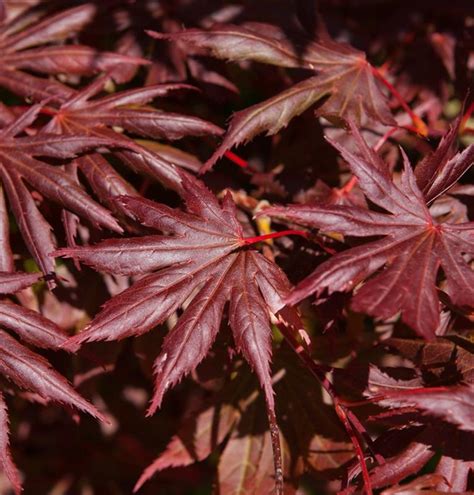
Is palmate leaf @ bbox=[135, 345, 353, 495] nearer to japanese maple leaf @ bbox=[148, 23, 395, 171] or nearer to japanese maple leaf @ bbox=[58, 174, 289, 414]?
japanese maple leaf @ bbox=[58, 174, 289, 414]

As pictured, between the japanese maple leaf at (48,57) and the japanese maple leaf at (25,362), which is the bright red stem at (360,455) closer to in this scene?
the japanese maple leaf at (25,362)

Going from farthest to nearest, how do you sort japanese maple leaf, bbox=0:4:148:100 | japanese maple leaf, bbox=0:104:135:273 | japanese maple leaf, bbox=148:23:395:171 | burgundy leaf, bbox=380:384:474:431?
japanese maple leaf, bbox=0:4:148:100, japanese maple leaf, bbox=148:23:395:171, japanese maple leaf, bbox=0:104:135:273, burgundy leaf, bbox=380:384:474:431

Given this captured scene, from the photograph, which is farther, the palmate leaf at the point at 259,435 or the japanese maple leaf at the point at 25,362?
the palmate leaf at the point at 259,435

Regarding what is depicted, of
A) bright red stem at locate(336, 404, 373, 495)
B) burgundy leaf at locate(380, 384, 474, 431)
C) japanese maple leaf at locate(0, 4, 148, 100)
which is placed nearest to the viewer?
burgundy leaf at locate(380, 384, 474, 431)

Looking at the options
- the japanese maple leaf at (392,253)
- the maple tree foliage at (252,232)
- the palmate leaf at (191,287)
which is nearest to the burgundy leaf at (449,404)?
the maple tree foliage at (252,232)

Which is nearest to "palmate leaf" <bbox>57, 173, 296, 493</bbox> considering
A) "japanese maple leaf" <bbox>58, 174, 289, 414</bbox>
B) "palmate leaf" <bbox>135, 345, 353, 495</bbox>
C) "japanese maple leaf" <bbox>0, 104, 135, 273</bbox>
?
"japanese maple leaf" <bbox>58, 174, 289, 414</bbox>

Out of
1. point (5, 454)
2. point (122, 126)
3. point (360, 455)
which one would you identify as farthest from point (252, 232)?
point (5, 454)
